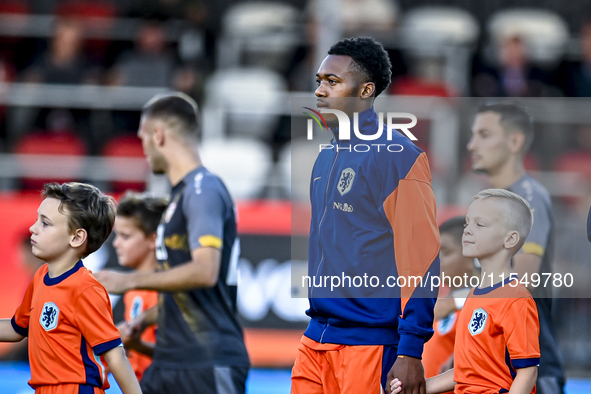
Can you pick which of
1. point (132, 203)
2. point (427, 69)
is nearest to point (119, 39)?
point (427, 69)

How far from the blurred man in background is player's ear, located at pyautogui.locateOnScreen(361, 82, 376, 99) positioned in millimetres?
1051

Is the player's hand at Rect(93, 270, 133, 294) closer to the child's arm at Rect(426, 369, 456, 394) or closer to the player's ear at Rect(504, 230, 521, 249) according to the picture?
the child's arm at Rect(426, 369, 456, 394)

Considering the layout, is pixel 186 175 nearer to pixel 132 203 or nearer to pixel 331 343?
pixel 132 203

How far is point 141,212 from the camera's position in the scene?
518 cm

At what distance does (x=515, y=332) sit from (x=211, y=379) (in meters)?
1.94

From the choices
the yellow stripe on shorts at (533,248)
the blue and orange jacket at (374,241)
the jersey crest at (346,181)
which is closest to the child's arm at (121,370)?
the blue and orange jacket at (374,241)

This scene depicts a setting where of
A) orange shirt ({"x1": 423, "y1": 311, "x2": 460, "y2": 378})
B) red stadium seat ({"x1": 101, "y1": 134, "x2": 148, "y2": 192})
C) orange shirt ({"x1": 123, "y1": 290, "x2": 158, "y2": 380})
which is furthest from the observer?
red stadium seat ({"x1": 101, "y1": 134, "x2": 148, "y2": 192})

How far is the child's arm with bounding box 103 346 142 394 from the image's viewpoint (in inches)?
135

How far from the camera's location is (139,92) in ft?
33.3

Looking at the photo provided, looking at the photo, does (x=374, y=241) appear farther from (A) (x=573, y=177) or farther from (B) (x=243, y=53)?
(B) (x=243, y=53)

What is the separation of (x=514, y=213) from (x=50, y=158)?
708cm

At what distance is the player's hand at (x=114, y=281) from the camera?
13.4 ft

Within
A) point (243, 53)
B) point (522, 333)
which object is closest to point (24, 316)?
point (522, 333)

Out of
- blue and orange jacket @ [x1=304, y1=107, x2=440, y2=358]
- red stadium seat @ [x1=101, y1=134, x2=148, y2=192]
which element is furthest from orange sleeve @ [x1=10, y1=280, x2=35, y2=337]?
red stadium seat @ [x1=101, y1=134, x2=148, y2=192]
